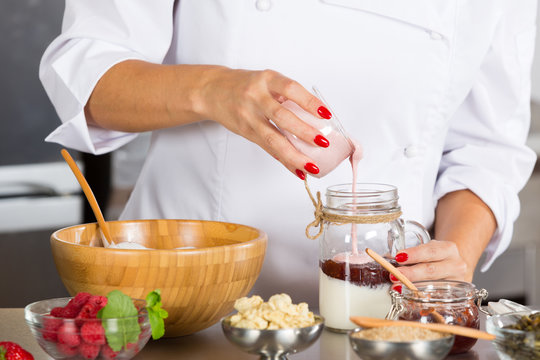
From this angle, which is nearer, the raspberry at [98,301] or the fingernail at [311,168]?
the raspberry at [98,301]

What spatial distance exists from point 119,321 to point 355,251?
13.0 inches

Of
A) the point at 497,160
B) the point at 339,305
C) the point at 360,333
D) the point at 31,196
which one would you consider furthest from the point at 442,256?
the point at 31,196

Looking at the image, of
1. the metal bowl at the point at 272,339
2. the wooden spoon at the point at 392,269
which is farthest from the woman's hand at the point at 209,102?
the metal bowl at the point at 272,339

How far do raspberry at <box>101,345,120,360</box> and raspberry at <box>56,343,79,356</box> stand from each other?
0.03 meters

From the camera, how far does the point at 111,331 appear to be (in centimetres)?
86

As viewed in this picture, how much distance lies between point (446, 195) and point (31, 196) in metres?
1.62

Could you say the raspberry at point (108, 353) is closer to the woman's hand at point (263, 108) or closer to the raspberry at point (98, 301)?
the raspberry at point (98, 301)

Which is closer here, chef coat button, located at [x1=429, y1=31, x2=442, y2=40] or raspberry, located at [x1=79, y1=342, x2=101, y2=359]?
raspberry, located at [x1=79, y1=342, x2=101, y2=359]

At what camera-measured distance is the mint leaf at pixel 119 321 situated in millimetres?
862

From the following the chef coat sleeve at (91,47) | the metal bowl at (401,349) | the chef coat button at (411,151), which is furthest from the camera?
the chef coat button at (411,151)

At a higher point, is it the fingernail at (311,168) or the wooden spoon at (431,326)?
the fingernail at (311,168)

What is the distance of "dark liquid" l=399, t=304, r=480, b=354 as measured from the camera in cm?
95

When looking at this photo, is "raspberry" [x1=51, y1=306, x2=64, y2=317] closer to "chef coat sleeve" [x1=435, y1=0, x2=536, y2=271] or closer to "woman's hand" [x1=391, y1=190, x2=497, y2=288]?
"woman's hand" [x1=391, y1=190, x2=497, y2=288]

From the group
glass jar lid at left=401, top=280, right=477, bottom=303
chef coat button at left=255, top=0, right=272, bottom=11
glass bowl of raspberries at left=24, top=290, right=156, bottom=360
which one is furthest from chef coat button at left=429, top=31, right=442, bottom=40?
glass bowl of raspberries at left=24, top=290, right=156, bottom=360
